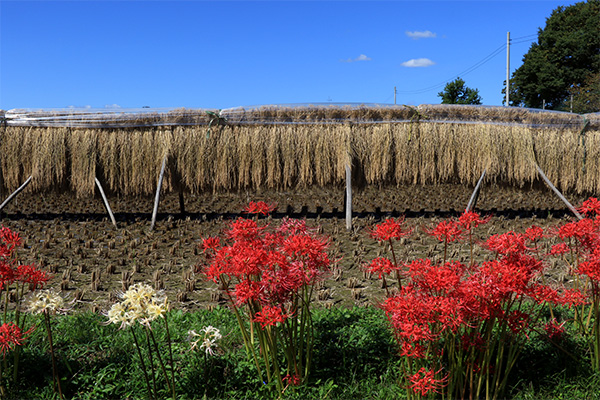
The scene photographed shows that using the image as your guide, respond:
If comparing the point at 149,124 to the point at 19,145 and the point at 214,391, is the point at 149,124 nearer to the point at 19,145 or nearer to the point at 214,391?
the point at 19,145

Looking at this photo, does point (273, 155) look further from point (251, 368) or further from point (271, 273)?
point (271, 273)

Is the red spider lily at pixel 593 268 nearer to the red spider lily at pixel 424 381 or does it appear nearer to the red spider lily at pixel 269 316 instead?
the red spider lily at pixel 424 381

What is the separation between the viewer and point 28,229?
9086 millimetres

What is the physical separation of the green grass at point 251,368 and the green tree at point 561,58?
1313 inches

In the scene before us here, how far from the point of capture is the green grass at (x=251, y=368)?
127 inches

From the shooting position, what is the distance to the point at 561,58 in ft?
109

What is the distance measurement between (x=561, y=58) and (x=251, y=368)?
122 ft

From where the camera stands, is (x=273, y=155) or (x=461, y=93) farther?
(x=461, y=93)

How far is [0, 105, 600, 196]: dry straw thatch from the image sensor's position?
9922mm

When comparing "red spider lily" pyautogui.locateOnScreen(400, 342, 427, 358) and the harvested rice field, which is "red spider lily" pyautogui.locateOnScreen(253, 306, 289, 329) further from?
the harvested rice field

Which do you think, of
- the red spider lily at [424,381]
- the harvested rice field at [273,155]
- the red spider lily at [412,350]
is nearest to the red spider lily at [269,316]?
the red spider lily at [412,350]

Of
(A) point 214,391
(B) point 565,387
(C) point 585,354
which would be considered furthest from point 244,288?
(C) point 585,354

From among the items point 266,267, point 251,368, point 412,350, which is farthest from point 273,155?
point 412,350

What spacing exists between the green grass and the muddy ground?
3.50 feet
